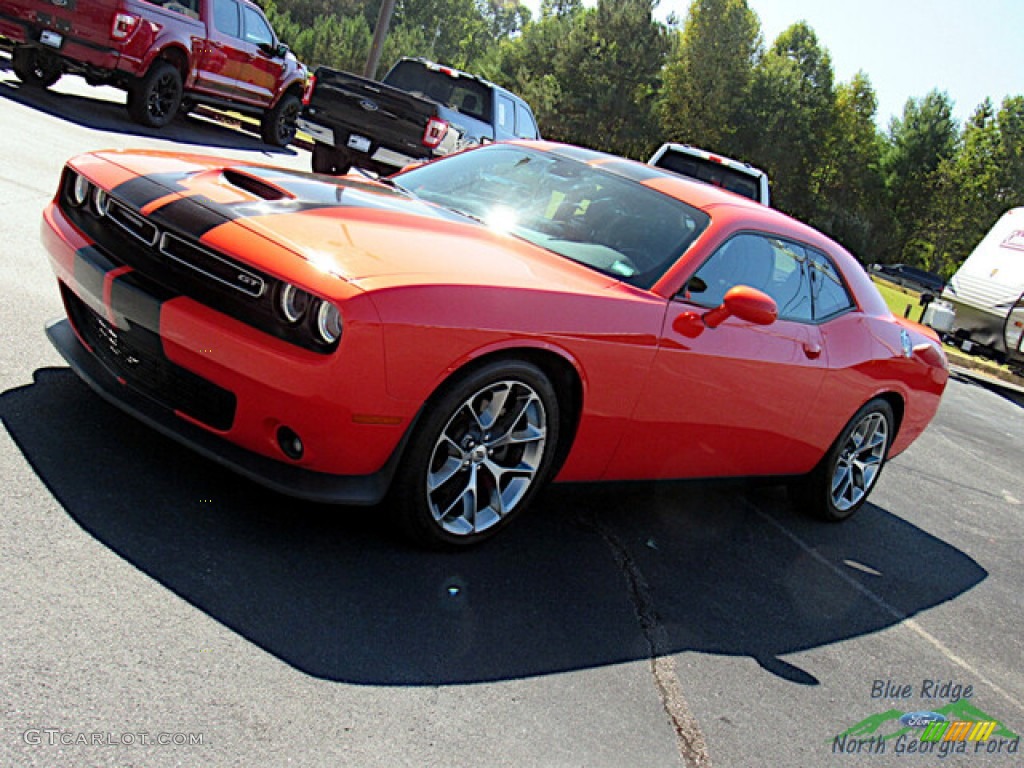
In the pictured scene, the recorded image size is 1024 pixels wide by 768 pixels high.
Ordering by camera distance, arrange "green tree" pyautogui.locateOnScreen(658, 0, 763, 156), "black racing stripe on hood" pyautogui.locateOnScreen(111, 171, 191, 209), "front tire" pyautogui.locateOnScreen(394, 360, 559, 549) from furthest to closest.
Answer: "green tree" pyautogui.locateOnScreen(658, 0, 763, 156)
"black racing stripe on hood" pyautogui.locateOnScreen(111, 171, 191, 209)
"front tire" pyautogui.locateOnScreen(394, 360, 559, 549)

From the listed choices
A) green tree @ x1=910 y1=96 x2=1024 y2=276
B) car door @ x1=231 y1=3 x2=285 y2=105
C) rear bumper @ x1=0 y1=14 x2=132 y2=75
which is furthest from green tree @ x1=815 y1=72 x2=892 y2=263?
rear bumper @ x1=0 y1=14 x2=132 y2=75

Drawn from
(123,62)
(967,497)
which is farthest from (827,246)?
(123,62)

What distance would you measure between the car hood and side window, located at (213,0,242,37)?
10.9m

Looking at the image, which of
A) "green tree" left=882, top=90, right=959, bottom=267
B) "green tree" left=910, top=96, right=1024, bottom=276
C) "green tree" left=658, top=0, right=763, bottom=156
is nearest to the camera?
"green tree" left=910, top=96, right=1024, bottom=276

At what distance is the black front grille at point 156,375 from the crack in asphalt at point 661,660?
5.41ft

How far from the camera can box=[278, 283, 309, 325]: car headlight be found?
10.7ft

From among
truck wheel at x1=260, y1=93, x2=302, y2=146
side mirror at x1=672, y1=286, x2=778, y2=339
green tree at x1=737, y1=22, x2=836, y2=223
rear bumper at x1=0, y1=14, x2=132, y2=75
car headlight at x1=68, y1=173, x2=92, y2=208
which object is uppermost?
green tree at x1=737, y1=22, x2=836, y2=223

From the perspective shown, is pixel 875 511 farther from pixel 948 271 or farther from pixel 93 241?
pixel 948 271

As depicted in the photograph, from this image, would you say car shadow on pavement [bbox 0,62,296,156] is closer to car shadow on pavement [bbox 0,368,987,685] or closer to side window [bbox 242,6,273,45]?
side window [bbox 242,6,273,45]

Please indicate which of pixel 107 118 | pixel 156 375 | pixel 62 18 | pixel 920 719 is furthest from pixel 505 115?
pixel 920 719

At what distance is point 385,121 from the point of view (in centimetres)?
1223

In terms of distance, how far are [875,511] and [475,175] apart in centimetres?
335

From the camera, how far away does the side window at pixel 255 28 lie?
15094 mm

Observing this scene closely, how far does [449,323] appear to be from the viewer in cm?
337
